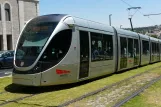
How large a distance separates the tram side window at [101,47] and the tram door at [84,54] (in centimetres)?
55

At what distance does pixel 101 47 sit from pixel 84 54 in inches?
82.6

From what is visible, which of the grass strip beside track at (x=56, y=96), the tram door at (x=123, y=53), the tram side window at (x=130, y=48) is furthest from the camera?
the tram side window at (x=130, y=48)

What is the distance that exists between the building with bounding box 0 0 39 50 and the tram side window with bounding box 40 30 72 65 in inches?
1487

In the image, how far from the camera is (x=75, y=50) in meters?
12.4

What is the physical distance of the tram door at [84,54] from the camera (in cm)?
1285

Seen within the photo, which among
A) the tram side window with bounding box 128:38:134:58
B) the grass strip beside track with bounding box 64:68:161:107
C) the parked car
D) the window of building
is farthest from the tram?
the window of building

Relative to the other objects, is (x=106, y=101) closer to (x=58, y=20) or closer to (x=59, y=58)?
(x=59, y=58)

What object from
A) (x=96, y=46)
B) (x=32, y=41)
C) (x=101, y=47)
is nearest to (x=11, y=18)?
(x=101, y=47)

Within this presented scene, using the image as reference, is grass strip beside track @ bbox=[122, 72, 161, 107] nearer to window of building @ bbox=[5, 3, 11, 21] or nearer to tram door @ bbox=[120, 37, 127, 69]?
tram door @ bbox=[120, 37, 127, 69]

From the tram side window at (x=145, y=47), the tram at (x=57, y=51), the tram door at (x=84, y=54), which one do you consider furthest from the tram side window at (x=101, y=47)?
the tram side window at (x=145, y=47)

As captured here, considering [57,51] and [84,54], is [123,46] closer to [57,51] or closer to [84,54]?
[84,54]

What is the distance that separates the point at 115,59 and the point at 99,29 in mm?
2849

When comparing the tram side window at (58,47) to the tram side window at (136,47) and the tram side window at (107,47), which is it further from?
the tram side window at (136,47)

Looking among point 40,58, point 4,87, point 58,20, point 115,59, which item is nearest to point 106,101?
point 40,58
